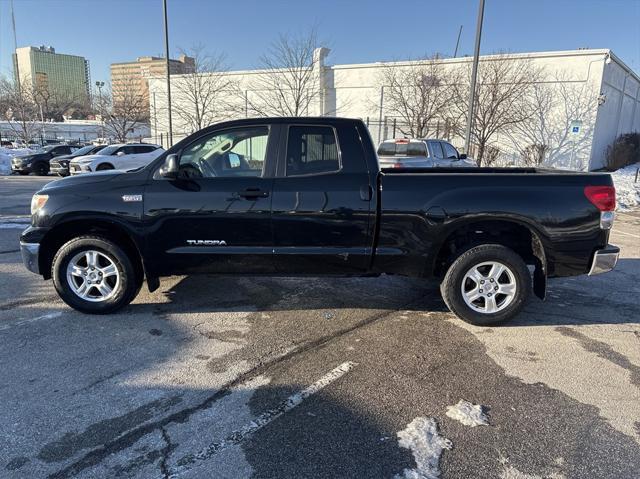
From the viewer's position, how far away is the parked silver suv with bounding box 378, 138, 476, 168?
43.0 feet

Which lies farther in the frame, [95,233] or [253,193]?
[95,233]

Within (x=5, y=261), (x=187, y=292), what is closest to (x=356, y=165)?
(x=187, y=292)

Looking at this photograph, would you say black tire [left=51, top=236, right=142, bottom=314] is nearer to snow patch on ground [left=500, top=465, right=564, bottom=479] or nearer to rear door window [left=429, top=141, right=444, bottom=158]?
snow patch on ground [left=500, top=465, right=564, bottom=479]

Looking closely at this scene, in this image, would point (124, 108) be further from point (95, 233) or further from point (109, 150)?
point (95, 233)

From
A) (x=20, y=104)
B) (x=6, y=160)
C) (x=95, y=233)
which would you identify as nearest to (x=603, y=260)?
(x=95, y=233)

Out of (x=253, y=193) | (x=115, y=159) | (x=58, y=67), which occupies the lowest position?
(x=253, y=193)

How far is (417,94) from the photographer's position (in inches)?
1094

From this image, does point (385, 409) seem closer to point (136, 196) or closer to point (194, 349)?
point (194, 349)

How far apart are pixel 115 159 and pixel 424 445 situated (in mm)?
20281

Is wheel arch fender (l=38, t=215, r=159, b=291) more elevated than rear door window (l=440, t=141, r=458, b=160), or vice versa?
rear door window (l=440, t=141, r=458, b=160)

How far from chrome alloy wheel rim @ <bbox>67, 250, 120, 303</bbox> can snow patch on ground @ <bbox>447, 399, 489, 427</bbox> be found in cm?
335

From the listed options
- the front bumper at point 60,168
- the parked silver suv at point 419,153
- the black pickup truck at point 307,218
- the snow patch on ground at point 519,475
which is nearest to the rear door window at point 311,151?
the black pickup truck at point 307,218

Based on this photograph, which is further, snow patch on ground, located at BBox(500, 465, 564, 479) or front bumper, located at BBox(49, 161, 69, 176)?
front bumper, located at BBox(49, 161, 69, 176)

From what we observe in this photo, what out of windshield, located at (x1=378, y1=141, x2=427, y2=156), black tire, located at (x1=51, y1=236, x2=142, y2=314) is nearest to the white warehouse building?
windshield, located at (x1=378, y1=141, x2=427, y2=156)
